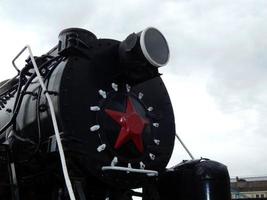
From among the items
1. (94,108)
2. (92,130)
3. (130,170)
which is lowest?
(130,170)

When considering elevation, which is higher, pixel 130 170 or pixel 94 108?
pixel 94 108

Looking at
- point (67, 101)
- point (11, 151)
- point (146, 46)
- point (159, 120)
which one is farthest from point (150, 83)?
point (11, 151)

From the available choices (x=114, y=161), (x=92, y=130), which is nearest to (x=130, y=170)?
(x=114, y=161)

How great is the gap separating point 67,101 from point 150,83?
1.22 metres

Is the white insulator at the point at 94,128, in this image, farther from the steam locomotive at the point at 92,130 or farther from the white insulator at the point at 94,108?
the white insulator at the point at 94,108

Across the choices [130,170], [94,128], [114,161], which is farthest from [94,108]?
[130,170]

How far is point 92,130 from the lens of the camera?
4102 mm

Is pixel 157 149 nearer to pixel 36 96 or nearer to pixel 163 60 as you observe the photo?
pixel 163 60

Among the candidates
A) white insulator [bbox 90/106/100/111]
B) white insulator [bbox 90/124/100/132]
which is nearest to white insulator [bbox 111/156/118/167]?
white insulator [bbox 90/124/100/132]

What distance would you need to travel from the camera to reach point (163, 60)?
430 cm

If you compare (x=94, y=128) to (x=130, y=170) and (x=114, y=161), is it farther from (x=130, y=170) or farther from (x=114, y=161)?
(x=130, y=170)

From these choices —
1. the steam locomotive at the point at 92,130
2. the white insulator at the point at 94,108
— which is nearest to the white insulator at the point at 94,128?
the steam locomotive at the point at 92,130

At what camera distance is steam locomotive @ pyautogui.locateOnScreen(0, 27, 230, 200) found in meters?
4.01

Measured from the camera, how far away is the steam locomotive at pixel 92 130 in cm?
401
